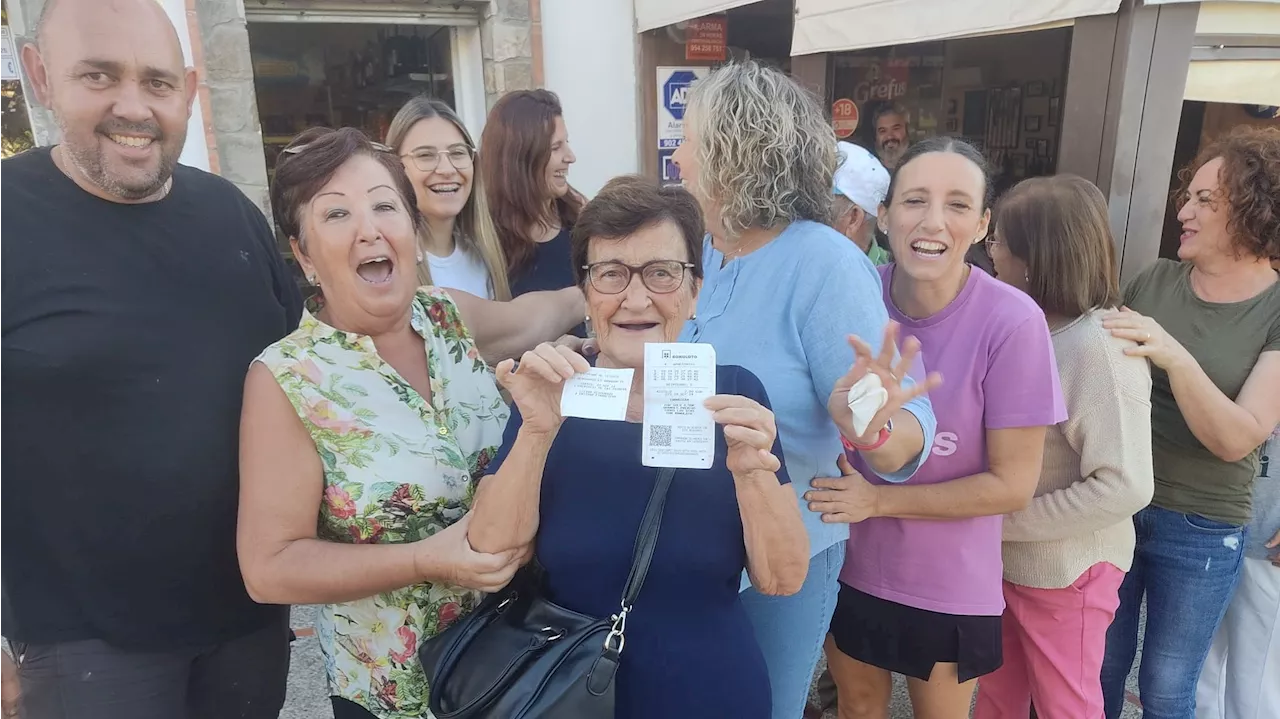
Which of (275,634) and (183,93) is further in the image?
(275,634)

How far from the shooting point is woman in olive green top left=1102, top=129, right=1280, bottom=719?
7.34 ft

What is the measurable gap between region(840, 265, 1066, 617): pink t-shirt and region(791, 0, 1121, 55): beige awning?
1779mm

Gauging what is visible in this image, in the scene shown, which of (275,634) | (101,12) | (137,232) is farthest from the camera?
(275,634)

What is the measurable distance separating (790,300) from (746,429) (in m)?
0.54

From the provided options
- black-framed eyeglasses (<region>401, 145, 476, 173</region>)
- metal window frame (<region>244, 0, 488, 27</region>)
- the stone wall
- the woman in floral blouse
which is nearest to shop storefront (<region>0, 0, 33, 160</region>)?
metal window frame (<region>244, 0, 488, 27</region>)

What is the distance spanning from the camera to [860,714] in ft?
7.53

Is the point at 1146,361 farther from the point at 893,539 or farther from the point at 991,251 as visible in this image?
the point at 893,539

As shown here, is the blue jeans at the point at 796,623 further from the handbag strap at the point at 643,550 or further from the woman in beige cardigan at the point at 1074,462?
the woman in beige cardigan at the point at 1074,462

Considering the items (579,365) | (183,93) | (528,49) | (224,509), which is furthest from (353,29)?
(579,365)

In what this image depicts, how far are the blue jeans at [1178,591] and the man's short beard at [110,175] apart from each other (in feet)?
9.97

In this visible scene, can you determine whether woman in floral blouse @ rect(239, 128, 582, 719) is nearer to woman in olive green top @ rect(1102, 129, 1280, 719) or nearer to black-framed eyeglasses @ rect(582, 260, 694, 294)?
black-framed eyeglasses @ rect(582, 260, 694, 294)

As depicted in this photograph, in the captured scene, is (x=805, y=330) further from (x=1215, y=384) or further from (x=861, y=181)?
(x=861, y=181)

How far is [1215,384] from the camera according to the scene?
234 centimetres

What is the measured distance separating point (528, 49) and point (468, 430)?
4.74m
